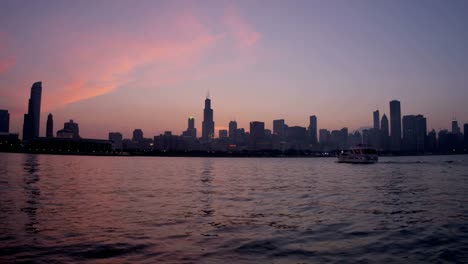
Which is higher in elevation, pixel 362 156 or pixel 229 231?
pixel 362 156

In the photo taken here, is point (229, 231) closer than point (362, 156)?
Yes

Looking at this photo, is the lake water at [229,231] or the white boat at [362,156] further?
the white boat at [362,156]

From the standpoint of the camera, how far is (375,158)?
160 m

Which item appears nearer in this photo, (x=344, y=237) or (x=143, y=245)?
(x=143, y=245)

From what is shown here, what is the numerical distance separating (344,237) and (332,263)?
5147mm

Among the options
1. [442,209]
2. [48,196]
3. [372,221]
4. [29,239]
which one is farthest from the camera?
[48,196]

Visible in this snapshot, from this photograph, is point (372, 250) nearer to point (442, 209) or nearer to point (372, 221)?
point (372, 221)

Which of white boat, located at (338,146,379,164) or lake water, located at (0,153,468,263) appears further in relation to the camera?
white boat, located at (338,146,379,164)

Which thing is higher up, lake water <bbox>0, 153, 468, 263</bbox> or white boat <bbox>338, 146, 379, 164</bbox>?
white boat <bbox>338, 146, 379, 164</bbox>

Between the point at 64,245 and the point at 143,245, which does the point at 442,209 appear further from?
the point at 64,245

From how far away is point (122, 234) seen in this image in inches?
799

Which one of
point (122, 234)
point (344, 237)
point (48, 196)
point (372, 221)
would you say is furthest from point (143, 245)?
point (48, 196)

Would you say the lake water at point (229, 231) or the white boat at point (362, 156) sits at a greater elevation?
the white boat at point (362, 156)

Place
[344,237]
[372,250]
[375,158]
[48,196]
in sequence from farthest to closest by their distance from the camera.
→ [375,158] < [48,196] < [344,237] < [372,250]
